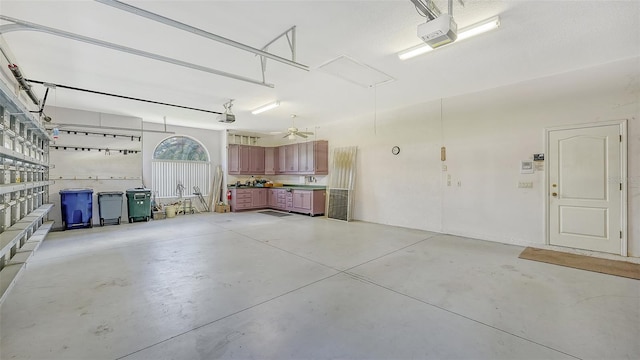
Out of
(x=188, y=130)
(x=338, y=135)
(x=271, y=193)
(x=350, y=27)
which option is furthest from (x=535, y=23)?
(x=188, y=130)

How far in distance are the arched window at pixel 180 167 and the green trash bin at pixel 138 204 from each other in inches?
42.9

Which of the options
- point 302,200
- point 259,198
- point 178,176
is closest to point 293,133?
point 302,200

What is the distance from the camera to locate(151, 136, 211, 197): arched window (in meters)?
8.38

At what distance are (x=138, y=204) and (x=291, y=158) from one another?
192 inches

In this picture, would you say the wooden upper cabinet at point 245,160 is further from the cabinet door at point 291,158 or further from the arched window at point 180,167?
the cabinet door at point 291,158

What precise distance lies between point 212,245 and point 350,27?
4243mm

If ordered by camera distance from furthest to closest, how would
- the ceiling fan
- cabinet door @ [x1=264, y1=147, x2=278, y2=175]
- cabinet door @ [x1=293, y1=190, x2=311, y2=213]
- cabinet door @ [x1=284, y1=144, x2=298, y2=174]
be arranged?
1. cabinet door @ [x1=264, y1=147, x2=278, y2=175]
2. cabinet door @ [x1=284, y1=144, x2=298, y2=174]
3. cabinet door @ [x1=293, y1=190, x2=311, y2=213]
4. the ceiling fan

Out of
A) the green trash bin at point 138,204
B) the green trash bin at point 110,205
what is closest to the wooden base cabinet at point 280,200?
the green trash bin at point 138,204

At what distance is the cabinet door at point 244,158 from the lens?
9750 mm

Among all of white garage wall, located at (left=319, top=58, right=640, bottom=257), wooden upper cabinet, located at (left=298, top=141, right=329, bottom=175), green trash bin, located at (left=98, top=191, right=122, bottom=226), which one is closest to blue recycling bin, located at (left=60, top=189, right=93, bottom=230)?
green trash bin, located at (left=98, top=191, right=122, bottom=226)

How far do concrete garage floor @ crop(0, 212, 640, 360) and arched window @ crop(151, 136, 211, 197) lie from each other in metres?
4.09

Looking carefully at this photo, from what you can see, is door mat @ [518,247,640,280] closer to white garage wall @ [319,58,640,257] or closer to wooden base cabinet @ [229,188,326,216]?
white garage wall @ [319,58,640,257]

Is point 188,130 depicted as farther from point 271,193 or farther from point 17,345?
point 17,345

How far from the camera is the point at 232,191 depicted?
9438 mm
